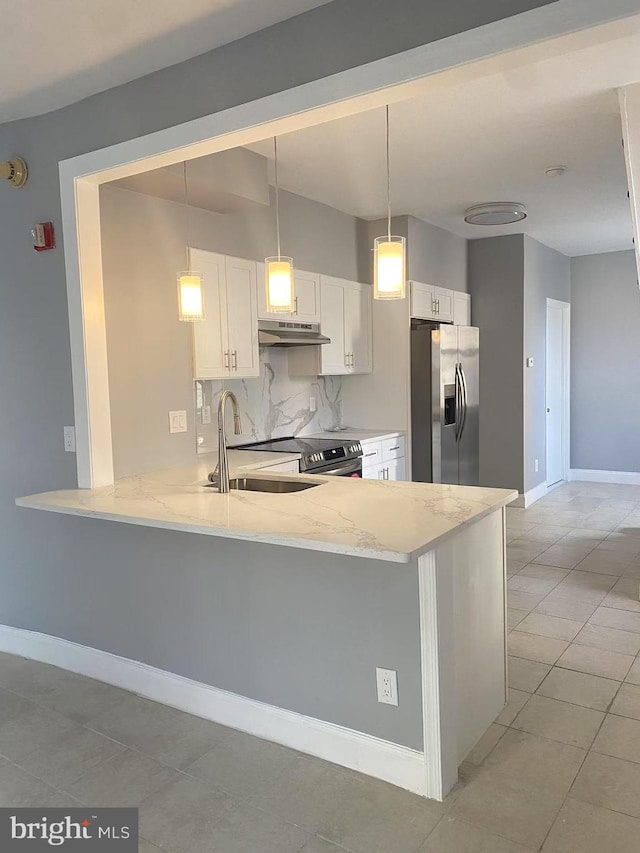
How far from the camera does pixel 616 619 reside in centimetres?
361

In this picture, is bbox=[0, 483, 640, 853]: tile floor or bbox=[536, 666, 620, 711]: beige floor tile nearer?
bbox=[0, 483, 640, 853]: tile floor

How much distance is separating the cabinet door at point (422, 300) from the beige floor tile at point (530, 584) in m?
2.19

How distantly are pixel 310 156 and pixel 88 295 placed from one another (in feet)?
5.24

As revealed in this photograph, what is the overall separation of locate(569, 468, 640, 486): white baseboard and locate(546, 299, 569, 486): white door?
0.17m

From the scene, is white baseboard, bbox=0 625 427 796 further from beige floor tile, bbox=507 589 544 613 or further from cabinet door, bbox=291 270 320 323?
cabinet door, bbox=291 270 320 323

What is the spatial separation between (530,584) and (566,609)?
437 millimetres

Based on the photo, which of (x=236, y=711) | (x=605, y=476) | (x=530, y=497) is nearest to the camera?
(x=236, y=711)

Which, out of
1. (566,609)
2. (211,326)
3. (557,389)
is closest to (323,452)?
(211,326)

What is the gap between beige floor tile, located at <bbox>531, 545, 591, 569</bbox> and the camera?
15.1 feet

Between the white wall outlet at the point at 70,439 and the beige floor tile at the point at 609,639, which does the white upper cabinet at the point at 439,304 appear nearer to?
the beige floor tile at the point at 609,639

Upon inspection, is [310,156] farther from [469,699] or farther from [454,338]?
[469,699]

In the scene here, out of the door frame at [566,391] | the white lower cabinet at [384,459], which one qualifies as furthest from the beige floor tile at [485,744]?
→ the door frame at [566,391]
